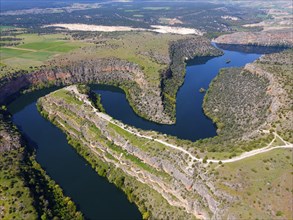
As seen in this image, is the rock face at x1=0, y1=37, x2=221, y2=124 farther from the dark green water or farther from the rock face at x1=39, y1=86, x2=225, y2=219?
the dark green water

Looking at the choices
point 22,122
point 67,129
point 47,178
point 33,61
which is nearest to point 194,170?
point 47,178

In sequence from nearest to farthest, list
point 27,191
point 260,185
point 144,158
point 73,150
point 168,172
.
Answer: point 260,185 < point 27,191 < point 168,172 < point 144,158 < point 73,150

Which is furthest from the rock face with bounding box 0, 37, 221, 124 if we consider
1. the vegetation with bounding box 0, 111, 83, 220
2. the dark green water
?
the vegetation with bounding box 0, 111, 83, 220

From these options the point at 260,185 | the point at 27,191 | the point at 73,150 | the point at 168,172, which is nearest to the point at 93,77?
the point at 73,150

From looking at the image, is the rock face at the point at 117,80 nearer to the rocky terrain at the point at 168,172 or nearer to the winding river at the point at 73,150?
the winding river at the point at 73,150

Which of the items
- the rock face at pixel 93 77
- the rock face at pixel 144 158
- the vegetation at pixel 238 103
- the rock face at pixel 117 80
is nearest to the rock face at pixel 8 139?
the rock face at pixel 144 158

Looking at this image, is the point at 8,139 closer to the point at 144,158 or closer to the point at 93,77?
the point at 144,158

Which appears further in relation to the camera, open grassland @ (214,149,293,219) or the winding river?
the winding river

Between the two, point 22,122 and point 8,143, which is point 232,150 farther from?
point 22,122

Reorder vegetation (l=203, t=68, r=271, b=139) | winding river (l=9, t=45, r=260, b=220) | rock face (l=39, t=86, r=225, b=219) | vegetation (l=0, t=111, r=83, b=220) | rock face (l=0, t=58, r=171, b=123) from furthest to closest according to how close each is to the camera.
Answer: rock face (l=0, t=58, r=171, b=123) → vegetation (l=203, t=68, r=271, b=139) → winding river (l=9, t=45, r=260, b=220) → rock face (l=39, t=86, r=225, b=219) → vegetation (l=0, t=111, r=83, b=220)
